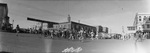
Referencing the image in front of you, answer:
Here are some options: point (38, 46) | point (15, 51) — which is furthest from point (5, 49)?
point (38, 46)

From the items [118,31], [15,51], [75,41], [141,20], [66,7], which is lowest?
[15,51]

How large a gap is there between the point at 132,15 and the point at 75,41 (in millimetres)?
908

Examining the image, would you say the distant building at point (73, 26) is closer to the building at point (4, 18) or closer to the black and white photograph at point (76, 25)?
Result: the black and white photograph at point (76, 25)

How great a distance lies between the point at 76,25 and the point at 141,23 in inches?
35.1

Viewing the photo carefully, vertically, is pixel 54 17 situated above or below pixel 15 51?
above

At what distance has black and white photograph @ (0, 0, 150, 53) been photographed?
1.90 metres

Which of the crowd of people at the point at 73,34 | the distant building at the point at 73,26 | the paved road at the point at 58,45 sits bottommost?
the paved road at the point at 58,45

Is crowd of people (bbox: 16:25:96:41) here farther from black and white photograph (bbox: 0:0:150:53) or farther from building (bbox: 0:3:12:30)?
building (bbox: 0:3:12:30)

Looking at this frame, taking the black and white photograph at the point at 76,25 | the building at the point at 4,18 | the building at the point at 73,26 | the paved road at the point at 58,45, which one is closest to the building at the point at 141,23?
the black and white photograph at the point at 76,25

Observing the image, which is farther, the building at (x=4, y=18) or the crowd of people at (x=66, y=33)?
the building at (x=4, y=18)

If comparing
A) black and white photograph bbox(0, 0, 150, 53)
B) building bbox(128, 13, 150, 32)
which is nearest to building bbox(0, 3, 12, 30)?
black and white photograph bbox(0, 0, 150, 53)

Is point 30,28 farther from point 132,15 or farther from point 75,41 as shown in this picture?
point 132,15

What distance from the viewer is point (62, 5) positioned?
1.96 metres

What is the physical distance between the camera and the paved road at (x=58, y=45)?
79.0 inches
